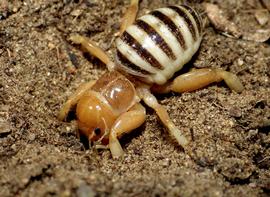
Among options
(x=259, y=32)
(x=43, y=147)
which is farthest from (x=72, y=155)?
(x=259, y=32)

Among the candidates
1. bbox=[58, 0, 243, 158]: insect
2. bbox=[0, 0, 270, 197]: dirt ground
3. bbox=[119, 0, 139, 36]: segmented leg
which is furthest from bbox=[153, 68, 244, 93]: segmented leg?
bbox=[119, 0, 139, 36]: segmented leg

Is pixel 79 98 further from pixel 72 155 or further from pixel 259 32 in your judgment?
pixel 259 32

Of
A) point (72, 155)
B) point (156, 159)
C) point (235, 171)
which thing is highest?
point (72, 155)

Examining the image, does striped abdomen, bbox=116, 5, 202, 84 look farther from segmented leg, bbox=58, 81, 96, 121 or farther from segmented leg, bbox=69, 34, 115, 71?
segmented leg, bbox=58, 81, 96, 121

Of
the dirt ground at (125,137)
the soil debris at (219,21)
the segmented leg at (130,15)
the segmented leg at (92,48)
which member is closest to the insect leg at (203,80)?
the dirt ground at (125,137)

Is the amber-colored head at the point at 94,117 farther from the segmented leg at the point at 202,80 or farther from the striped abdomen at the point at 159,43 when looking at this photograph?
the segmented leg at the point at 202,80
